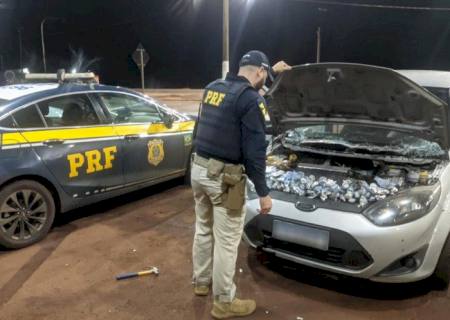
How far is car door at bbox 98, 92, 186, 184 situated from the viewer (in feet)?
16.1

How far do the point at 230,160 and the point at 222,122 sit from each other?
245 mm

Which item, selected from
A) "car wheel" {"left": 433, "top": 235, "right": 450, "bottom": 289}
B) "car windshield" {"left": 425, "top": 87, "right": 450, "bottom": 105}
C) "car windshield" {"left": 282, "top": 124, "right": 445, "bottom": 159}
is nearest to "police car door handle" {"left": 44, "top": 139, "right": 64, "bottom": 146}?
"car windshield" {"left": 282, "top": 124, "right": 445, "bottom": 159}

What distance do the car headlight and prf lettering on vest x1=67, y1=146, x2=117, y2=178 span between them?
8.82 feet

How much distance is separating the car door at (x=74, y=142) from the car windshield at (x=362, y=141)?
1.84m

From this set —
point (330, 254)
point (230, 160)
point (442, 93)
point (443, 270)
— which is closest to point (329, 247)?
point (330, 254)

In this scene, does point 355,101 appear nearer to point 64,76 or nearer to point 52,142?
point 52,142

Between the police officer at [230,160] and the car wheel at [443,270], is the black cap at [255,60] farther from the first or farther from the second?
the car wheel at [443,270]

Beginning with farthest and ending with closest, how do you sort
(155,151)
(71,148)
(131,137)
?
(155,151)
(131,137)
(71,148)

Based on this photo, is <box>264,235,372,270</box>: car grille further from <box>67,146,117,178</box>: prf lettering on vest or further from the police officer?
<box>67,146,117,178</box>: prf lettering on vest

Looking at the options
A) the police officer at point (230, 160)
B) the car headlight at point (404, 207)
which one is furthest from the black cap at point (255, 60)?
the car headlight at point (404, 207)

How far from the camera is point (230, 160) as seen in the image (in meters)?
2.87

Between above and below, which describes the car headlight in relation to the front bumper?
above

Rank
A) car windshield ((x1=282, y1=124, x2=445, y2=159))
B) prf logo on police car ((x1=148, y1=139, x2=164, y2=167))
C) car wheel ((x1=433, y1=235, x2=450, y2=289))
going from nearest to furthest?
car wheel ((x1=433, y1=235, x2=450, y2=289)), car windshield ((x1=282, y1=124, x2=445, y2=159)), prf logo on police car ((x1=148, y1=139, x2=164, y2=167))

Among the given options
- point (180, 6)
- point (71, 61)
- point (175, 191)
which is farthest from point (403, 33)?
point (175, 191)
